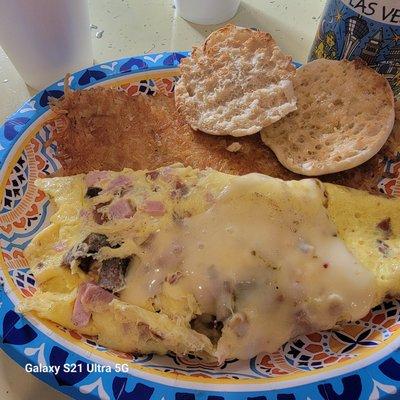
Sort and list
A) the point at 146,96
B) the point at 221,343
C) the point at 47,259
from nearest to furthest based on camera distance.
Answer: the point at 221,343 < the point at 47,259 < the point at 146,96

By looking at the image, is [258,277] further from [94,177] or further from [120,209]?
[94,177]

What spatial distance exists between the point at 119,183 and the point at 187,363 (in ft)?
1.34

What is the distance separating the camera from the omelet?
896mm

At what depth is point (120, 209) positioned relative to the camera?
3.28 feet

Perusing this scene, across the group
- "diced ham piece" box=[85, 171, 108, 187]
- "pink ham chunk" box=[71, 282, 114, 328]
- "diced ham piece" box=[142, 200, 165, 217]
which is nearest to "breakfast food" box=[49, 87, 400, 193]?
"diced ham piece" box=[85, 171, 108, 187]

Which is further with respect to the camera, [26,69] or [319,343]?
[26,69]

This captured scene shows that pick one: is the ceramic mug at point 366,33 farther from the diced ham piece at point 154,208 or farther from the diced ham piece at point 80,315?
the diced ham piece at point 80,315

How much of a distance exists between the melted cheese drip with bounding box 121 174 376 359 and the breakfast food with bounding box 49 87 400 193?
0.22 m

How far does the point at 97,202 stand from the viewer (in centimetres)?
103

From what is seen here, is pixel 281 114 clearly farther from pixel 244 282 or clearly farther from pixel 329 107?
pixel 244 282

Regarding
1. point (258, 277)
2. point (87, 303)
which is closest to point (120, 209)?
point (87, 303)

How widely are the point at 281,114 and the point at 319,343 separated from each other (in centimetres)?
51

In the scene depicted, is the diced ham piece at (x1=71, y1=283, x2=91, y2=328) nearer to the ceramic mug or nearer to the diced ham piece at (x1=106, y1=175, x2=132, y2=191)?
the diced ham piece at (x1=106, y1=175, x2=132, y2=191)

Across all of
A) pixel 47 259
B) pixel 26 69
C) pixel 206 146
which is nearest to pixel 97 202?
pixel 47 259
